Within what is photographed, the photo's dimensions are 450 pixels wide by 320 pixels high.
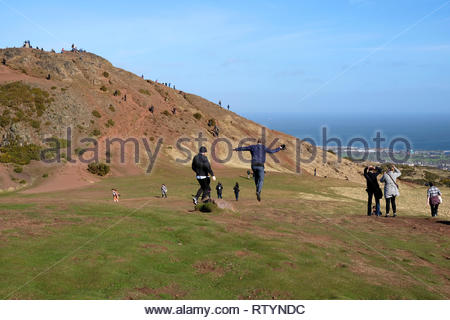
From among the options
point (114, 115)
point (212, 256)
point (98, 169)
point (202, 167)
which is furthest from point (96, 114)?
point (212, 256)

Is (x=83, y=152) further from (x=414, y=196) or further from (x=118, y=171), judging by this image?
(x=414, y=196)

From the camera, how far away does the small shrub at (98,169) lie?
53.1 meters

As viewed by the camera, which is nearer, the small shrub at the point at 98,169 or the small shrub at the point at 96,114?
the small shrub at the point at 98,169

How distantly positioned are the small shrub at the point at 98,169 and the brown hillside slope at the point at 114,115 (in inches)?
59.8

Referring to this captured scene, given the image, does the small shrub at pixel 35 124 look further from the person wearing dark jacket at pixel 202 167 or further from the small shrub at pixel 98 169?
the person wearing dark jacket at pixel 202 167

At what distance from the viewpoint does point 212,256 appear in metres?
12.2

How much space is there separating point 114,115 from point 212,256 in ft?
216

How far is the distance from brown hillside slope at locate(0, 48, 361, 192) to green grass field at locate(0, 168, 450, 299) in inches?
1375

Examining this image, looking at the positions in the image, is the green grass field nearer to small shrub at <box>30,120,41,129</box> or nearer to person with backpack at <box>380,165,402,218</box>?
person with backpack at <box>380,165,402,218</box>

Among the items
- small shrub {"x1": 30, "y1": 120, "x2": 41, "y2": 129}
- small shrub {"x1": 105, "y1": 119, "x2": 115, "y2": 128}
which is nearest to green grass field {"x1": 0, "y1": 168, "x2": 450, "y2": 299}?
small shrub {"x1": 30, "y1": 120, "x2": 41, "y2": 129}

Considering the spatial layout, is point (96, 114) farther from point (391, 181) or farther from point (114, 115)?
point (391, 181)

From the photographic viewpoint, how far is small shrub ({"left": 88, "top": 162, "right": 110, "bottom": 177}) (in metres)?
53.1

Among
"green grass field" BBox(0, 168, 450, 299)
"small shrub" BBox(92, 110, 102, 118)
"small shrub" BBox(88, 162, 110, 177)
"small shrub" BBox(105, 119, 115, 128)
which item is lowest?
"green grass field" BBox(0, 168, 450, 299)

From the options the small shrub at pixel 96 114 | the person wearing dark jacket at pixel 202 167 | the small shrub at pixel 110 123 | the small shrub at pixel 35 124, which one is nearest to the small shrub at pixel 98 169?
the small shrub at pixel 35 124
